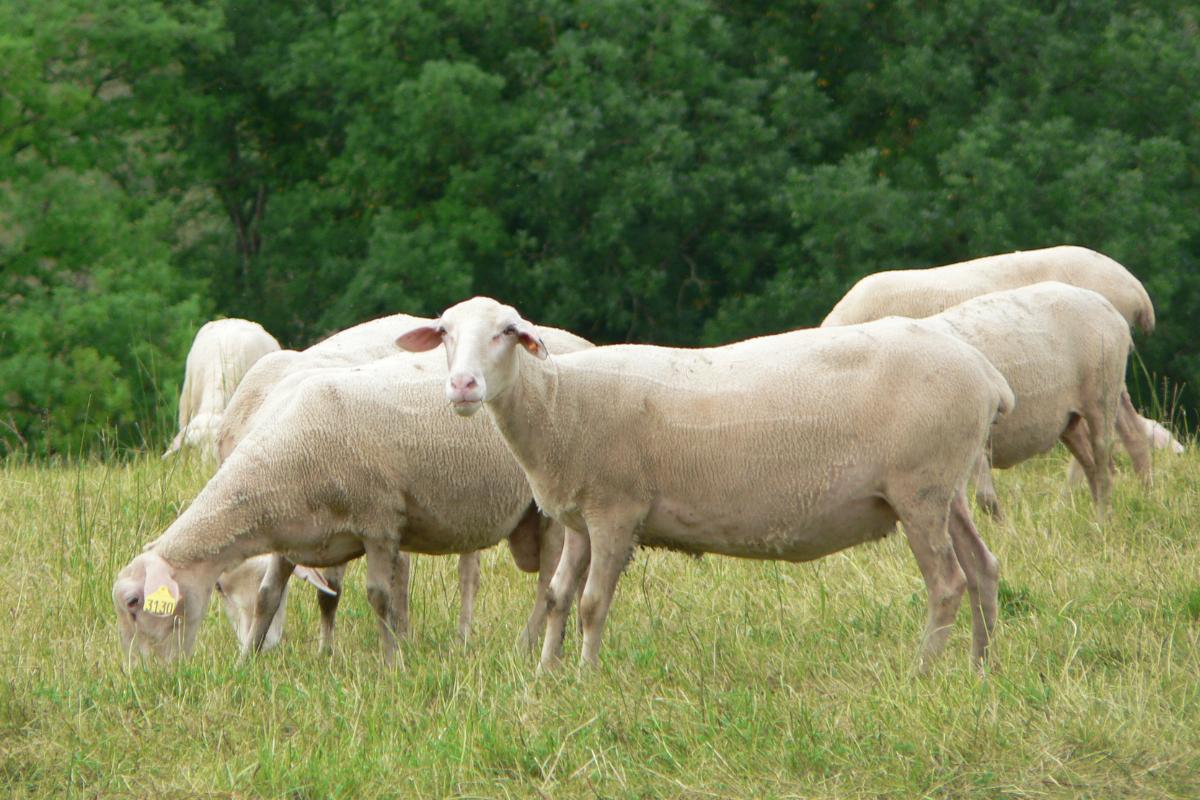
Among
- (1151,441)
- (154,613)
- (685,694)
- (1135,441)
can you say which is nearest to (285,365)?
(154,613)

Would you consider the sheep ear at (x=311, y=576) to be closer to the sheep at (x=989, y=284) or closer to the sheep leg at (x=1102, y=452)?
the sheep leg at (x=1102, y=452)

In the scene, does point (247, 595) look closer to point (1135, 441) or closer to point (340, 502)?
point (340, 502)

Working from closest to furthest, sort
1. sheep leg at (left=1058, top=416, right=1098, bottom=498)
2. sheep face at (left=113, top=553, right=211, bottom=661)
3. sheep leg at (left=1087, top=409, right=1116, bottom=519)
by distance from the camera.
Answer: sheep face at (left=113, top=553, right=211, bottom=661) → sheep leg at (left=1087, top=409, right=1116, bottom=519) → sheep leg at (left=1058, top=416, right=1098, bottom=498)

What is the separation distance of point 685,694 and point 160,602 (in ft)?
6.34

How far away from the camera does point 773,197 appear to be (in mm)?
20141

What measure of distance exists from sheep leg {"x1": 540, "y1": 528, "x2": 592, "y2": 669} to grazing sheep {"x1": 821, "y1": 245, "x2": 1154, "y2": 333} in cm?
356

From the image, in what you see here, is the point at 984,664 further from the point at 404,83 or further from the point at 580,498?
the point at 404,83

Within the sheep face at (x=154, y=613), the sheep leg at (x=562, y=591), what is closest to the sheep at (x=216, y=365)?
the sheep face at (x=154, y=613)

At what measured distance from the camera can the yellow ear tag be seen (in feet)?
18.3

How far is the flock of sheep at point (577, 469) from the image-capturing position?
5.23 metres

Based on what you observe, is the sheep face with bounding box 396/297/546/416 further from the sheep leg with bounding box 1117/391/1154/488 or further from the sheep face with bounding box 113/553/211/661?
the sheep leg with bounding box 1117/391/1154/488

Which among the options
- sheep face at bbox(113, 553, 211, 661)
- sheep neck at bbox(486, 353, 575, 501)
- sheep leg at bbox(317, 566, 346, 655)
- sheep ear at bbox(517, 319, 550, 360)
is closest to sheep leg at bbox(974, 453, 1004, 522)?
sheep neck at bbox(486, 353, 575, 501)

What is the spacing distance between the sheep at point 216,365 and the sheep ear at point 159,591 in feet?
15.4

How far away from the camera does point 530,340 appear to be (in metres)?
5.18
